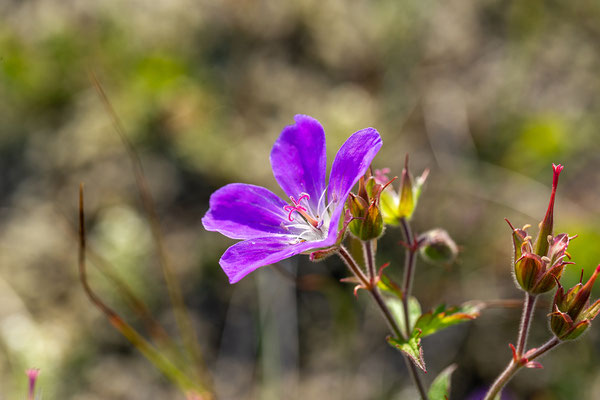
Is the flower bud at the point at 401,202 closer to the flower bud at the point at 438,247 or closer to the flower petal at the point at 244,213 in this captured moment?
the flower bud at the point at 438,247

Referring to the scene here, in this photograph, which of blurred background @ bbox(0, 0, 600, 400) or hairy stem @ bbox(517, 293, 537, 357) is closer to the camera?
hairy stem @ bbox(517, 293, 537, 357)

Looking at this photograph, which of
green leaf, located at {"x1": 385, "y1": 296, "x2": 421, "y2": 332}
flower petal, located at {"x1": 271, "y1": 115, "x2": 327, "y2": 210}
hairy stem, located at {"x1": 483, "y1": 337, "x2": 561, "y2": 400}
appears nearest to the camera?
hairy stem, located at {"x1": 483, "y1": 337, "x2": 561, "y2": 400}

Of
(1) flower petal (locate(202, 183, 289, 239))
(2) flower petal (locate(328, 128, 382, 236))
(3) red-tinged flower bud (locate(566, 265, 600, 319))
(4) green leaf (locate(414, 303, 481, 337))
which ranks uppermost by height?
(2) flower petal (locate(328, 128, 382, 236))

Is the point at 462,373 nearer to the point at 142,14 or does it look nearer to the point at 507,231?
the point at 507,231

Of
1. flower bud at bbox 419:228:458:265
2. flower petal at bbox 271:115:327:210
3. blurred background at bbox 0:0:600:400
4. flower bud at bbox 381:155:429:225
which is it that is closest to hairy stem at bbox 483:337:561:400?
flower bud at bbox 419:228:458:265

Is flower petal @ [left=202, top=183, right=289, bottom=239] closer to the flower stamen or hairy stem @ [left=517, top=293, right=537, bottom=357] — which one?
the flower stamen

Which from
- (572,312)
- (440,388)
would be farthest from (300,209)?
(572,312)

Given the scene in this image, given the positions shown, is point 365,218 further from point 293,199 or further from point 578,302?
point 578,302
